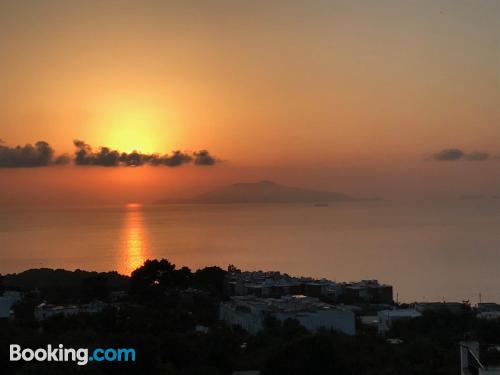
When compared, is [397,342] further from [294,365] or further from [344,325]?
[294,365]

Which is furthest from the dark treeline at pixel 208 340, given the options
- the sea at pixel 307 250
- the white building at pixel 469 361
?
the sea at pixel 307 250

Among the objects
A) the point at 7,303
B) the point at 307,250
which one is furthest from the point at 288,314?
the point at 307,250

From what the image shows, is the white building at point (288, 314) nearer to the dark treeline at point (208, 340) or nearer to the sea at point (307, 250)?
the dark treeline at point (208, 340)

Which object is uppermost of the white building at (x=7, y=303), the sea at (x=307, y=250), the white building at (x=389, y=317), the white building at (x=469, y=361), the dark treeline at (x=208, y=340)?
the white building at (x=469, y=361)

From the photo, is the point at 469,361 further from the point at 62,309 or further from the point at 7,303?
the point at 7,303

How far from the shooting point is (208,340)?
5.90m

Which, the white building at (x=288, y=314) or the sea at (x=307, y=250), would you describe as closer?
the white building at (x=288, y=314)

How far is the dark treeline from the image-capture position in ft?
16.0

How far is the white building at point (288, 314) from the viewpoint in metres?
8.79

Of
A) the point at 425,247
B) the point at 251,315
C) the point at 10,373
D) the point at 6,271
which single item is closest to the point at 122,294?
the point at 251,315

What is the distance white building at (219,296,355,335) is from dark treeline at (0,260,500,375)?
246mm

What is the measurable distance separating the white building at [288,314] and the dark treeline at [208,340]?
0.81 feet

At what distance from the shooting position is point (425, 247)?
29234 mm

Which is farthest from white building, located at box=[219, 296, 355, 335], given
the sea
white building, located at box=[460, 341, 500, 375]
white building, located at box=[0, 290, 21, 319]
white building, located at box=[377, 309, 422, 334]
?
the sea
